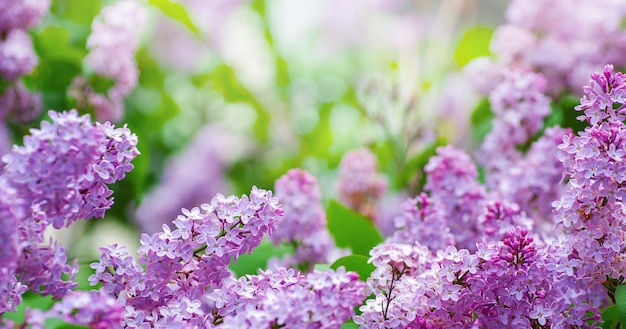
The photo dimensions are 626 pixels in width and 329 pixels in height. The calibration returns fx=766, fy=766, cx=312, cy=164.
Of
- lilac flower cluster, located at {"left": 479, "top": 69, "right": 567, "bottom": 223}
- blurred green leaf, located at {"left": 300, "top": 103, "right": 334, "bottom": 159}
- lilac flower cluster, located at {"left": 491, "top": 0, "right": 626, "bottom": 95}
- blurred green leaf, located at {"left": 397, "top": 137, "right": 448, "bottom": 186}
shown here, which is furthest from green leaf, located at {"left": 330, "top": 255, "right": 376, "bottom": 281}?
blurred green leaf, located at {"left": 300, "top": 103, "right": 334, "bottom": 159}

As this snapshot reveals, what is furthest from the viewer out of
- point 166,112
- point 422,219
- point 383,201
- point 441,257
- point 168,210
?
point 166,112

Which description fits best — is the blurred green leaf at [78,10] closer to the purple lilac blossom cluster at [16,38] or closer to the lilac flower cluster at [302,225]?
the purple lilac blossom cluster at [16,38]

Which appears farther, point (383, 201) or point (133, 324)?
point (383, 201)

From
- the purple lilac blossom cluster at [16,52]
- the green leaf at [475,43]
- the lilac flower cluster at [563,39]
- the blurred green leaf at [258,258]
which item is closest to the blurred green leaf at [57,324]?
A: the blurred green leaf at [258,258]

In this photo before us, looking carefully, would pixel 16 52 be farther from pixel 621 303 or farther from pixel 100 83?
pixel 621 303

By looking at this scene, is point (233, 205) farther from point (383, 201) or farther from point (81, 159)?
point (383, 201)

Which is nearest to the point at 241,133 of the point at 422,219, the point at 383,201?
the point at 383,201

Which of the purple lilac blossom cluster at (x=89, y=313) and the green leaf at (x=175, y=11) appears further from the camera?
the green leaf at (x=175, y=11)
